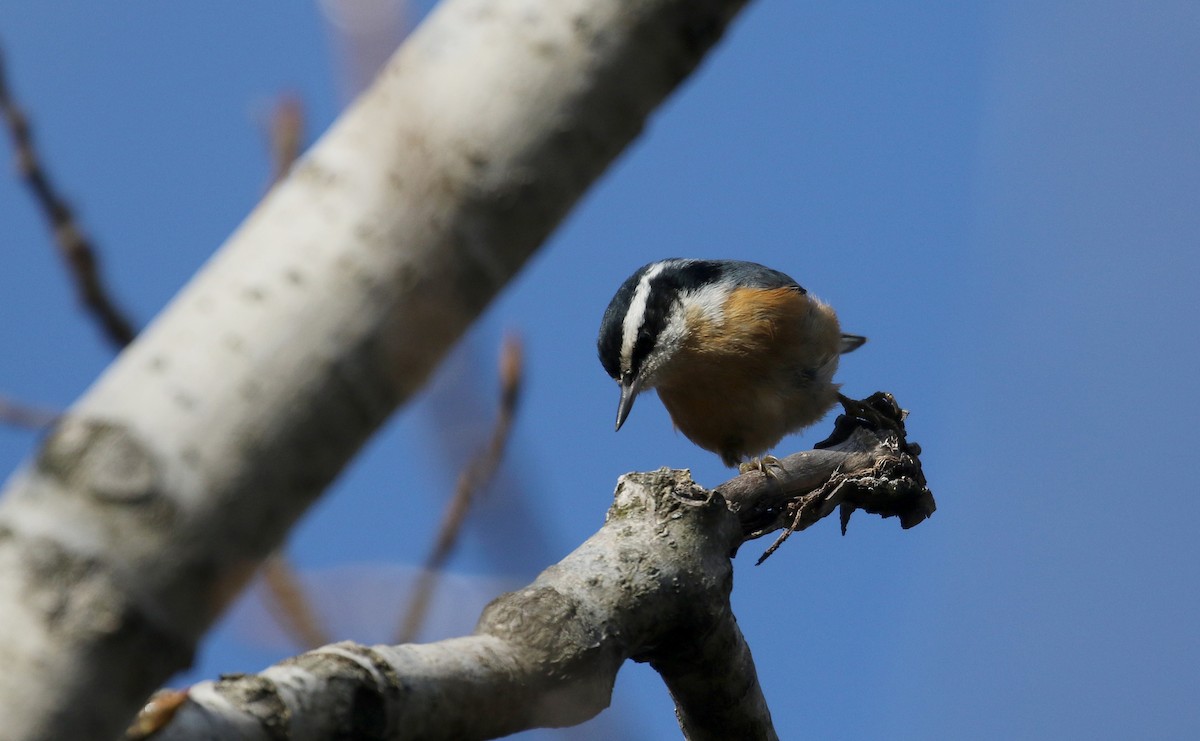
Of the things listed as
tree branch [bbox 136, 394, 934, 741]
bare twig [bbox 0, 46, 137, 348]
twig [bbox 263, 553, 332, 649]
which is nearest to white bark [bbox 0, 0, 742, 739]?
twig [bbox 263, 553, 332, 649]

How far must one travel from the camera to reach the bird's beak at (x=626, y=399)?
4.52 metres

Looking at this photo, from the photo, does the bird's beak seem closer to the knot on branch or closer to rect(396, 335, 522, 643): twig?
the knot on branch

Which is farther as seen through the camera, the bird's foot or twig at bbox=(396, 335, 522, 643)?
the bird's foot

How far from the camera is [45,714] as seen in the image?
81 cm

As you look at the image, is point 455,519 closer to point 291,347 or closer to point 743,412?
point 291,347

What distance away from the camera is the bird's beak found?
14.8 ft

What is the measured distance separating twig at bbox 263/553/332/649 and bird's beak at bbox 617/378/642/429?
308 centimetres

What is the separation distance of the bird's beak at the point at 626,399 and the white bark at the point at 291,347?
11.8 ft

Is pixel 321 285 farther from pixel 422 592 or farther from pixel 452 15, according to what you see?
pixel 422 592

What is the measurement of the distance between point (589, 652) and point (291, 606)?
85 centimetres

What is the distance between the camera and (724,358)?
459cm

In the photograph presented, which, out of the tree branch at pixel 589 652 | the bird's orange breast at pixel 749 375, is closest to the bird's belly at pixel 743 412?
the bird's orange breast at pixel 749 375

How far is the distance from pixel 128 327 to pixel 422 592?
0.79m

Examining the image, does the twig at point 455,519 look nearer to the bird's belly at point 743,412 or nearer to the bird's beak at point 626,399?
the bird's beak at point 626,399
